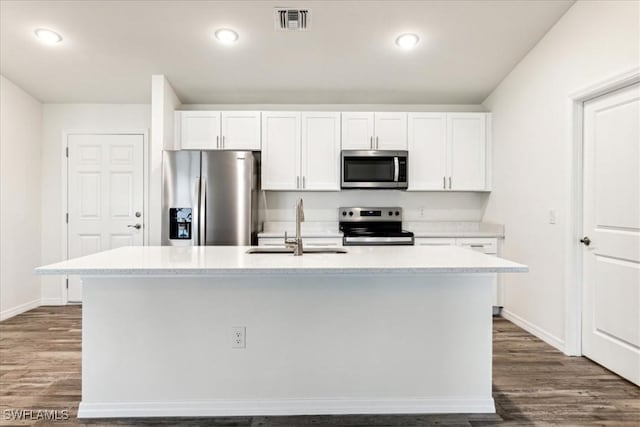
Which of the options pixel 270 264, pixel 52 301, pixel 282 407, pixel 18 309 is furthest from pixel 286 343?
pixel 52 301

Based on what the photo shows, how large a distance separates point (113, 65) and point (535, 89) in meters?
3.94

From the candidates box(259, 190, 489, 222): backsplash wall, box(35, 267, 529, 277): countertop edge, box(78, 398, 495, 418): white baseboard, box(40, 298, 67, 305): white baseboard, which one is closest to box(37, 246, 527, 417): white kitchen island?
box(78, 398, 495, 418): white baseboard

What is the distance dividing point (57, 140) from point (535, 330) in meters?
5.42

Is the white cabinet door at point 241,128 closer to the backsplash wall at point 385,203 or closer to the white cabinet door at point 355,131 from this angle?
the backsplash wall at point 385,203

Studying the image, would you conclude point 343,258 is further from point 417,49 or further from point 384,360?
point 417,49

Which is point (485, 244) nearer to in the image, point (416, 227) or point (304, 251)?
point (416, 227)

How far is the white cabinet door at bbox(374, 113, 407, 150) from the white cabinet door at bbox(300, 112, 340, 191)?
17.3 inches

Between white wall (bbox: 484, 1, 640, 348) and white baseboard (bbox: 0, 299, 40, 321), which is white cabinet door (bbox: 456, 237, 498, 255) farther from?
white baseboard (bbox: 0, 299, 40, 321)

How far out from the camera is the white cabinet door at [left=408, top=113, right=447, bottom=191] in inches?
158

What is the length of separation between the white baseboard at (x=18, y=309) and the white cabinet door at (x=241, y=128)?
2.77m

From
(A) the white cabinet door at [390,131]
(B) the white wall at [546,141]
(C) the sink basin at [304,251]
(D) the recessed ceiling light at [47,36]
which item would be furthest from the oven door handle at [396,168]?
(D) the recessed ceiling light at [47,36]

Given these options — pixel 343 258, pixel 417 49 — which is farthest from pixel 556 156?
pixel 343 258

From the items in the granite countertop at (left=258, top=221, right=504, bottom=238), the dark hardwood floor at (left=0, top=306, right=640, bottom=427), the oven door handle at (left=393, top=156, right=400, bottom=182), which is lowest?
the dark hardwood floor at (left=0, top=306, right=640, bottom=427)

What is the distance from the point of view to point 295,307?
6.52 ft
